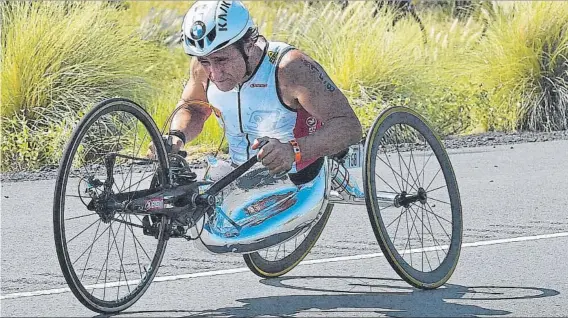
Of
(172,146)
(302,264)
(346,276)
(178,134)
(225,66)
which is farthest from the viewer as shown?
(302,264)

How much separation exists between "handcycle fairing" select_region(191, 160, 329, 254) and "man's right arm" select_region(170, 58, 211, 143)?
0.41 m

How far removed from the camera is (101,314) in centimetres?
651

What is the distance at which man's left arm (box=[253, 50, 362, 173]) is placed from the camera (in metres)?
6.62

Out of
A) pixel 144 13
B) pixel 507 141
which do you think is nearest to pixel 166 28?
pixel 144 13

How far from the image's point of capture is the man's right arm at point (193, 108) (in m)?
7.01

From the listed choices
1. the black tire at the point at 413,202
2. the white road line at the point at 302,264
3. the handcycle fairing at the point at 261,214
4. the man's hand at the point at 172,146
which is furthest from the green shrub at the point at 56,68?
the handcycle fairing at the point at 261,214

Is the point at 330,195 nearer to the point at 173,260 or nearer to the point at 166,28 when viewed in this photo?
the point at 173,260

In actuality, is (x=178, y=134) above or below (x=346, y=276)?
above

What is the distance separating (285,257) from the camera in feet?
24.8

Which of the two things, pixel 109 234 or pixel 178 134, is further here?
pixel 178 134

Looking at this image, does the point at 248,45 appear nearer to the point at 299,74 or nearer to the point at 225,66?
the point at 225,66

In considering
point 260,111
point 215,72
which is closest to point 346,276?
point 260,111

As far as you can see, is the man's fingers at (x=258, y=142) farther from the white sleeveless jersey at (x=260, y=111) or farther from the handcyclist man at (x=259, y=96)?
the white sleeveless jersey at (x=260, y=111)

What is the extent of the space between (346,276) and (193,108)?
1.22 metres
